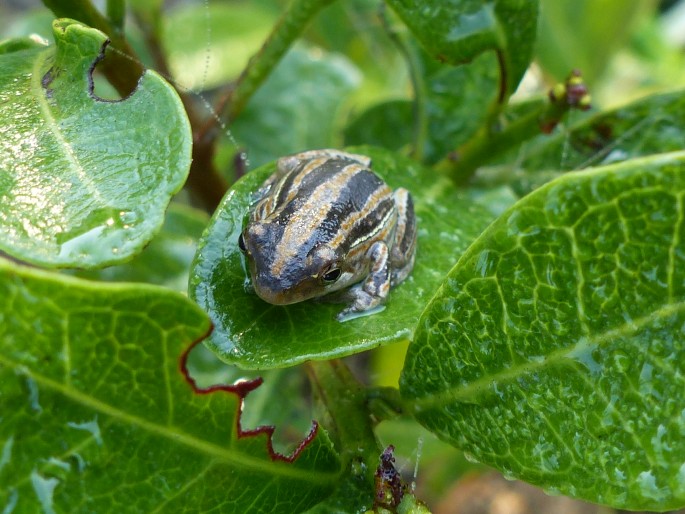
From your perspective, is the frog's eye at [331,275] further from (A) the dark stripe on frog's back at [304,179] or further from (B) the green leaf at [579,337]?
(B) the green leaf at [579,337]

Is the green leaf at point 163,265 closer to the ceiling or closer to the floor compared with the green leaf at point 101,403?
closer to the floor

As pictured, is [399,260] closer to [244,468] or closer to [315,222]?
[315,222]

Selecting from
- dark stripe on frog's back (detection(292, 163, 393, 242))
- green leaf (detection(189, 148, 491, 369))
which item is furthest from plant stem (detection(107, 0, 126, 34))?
dark stripe on frog's back (detection(292, 163, 393, 242))

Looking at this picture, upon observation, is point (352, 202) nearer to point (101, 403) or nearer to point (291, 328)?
point (291, 328)

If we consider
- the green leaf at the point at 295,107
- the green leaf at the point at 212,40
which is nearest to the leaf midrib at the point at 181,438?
the green leaf at the point at 295,107

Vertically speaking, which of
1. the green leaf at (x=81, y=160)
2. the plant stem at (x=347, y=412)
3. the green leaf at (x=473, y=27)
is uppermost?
the green leaf at (x=473, y=27)

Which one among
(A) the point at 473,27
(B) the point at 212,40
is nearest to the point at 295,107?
(B) the point at 212,40
